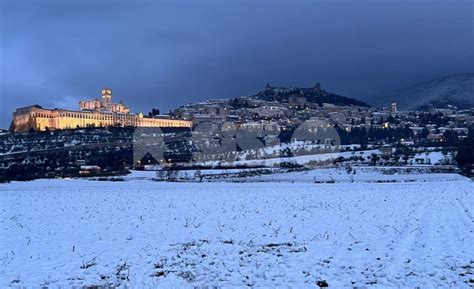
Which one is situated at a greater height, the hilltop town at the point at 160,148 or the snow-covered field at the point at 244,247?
the hilltop town at the point at 160,148

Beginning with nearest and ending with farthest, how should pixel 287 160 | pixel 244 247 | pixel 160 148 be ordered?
1. pixel 244 247
2. pixel 287 160
3. pixel 160 148

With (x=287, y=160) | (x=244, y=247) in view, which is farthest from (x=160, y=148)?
(x=244, y=247)

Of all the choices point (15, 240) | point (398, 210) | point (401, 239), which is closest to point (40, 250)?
point (15, 240)

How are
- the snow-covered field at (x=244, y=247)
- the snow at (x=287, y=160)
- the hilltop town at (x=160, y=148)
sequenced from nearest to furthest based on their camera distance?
the snow-covered field at (x=244, y=247)
the hilltop town at (x=160, y=148)
the snow at (x=287, y=160)

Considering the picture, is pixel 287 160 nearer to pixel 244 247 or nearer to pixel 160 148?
pixel 160 148

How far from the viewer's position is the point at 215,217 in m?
23.2

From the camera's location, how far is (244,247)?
15.6m

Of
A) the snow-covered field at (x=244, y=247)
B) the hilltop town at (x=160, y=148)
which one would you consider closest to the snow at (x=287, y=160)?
the hilltop town at (x=160, y=148)

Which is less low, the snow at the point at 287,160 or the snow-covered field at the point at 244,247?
the snow at the point at 287,160

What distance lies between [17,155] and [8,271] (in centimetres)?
11081

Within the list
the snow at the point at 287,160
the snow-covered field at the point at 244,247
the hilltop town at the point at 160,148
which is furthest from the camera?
the snow at the point at 287,160

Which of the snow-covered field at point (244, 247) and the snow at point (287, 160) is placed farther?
the snow at point (287, 160)

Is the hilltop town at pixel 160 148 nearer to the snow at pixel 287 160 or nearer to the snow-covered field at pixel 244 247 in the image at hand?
the snow at pixel 287 160

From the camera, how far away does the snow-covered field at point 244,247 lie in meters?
11.8
